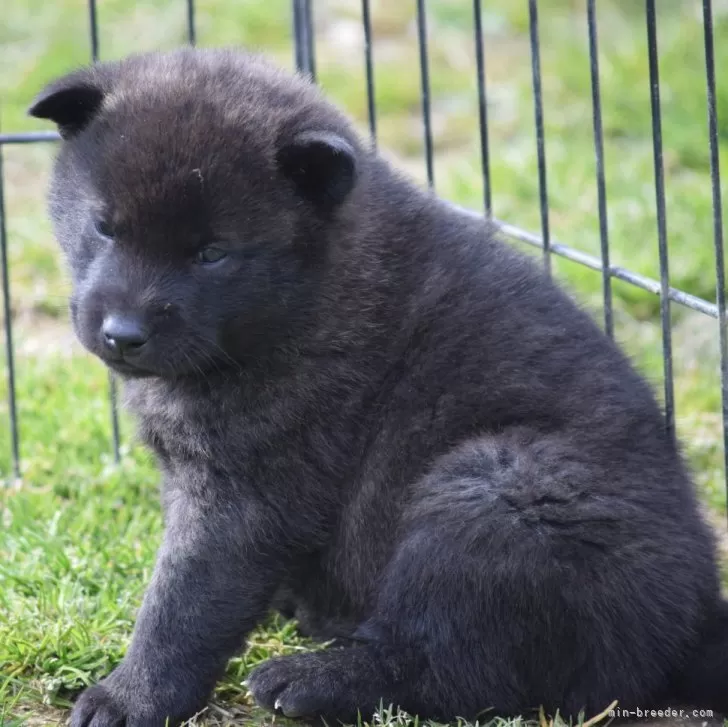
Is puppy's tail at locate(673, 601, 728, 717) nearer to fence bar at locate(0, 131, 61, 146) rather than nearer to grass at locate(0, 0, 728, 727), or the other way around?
grass at locate(0, 0, 728, 727)

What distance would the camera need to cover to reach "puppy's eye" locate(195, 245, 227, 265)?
11.3 ft

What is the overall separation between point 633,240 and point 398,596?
12.1 feet

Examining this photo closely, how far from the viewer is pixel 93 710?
11.5 ft

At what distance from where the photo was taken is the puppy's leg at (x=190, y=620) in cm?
349

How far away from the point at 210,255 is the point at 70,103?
24.9 inches

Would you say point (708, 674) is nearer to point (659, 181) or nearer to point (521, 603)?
point (521, 603)

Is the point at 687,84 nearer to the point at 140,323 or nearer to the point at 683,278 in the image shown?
the point at 683,278

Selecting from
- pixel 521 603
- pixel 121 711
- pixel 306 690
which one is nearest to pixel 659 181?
pixel 521 603

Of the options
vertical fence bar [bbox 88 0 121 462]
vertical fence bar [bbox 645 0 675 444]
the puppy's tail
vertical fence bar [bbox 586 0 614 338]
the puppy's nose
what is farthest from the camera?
vertical fence bar [bbox 88 0 121 462]

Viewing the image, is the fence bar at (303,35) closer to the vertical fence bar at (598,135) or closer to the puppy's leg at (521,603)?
the vertical fence bar at (598,135)

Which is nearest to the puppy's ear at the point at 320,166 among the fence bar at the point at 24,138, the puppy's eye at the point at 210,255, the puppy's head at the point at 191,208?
the puppy's head at the point at 191,208

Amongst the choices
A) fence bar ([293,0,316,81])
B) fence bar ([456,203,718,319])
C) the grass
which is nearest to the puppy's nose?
the grass

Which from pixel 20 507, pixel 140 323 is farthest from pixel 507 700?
pixel 20 507

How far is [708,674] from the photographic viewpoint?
11.4 ft
